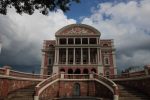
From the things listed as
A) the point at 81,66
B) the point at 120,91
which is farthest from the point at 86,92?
the point at 81,66

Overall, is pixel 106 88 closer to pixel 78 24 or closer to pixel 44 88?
pixel 44 88

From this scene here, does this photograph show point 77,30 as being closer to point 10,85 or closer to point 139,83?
point 139,83

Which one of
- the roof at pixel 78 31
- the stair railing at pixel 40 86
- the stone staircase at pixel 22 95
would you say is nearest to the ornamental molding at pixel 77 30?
the roof at pixel 78 31

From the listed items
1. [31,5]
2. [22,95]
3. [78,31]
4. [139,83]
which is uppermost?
[78,31]

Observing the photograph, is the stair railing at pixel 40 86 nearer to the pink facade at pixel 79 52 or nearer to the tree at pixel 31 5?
the tree at pixel 31 5

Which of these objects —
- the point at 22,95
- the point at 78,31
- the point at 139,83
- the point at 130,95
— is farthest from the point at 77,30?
the point at 130,95

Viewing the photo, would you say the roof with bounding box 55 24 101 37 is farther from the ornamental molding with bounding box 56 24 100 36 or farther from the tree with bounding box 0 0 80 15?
the tree with bounding box 0 0 80 15

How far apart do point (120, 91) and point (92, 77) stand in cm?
592

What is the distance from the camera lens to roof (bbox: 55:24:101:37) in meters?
47.1

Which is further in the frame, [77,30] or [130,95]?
[77,30]

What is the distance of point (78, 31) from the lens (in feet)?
157

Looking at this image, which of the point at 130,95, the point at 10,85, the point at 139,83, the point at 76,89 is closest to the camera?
the point at 130,95

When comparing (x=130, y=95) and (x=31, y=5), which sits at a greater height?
(x=31, y=5)

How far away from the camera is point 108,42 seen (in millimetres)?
50312
